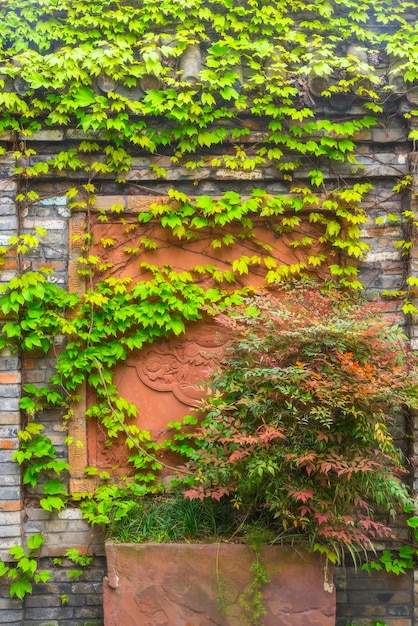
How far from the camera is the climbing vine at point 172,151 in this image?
413 centimetres

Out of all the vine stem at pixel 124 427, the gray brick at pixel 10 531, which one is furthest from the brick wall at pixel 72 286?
the vine stem at pixel 124 427

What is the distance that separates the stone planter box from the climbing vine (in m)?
0.51

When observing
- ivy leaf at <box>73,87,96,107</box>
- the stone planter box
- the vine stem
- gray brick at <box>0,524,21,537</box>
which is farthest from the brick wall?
the stone planter box

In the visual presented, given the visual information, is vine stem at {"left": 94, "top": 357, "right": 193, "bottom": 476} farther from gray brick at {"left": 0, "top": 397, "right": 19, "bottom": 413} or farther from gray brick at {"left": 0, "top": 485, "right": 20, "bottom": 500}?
gray brick at {"left": 0, "top": 485, "right": 20, "bottom": 500}

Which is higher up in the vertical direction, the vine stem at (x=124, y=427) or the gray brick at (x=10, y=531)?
the vine stem at (x=124, y=427)

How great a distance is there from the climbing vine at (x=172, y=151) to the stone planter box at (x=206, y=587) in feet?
1.69

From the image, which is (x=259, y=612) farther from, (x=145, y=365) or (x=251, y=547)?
(x=145, y=365)

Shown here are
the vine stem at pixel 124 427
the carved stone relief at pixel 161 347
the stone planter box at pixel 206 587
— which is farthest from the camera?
the carved stone relief at pixel 161 347

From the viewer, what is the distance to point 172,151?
4.36 meters

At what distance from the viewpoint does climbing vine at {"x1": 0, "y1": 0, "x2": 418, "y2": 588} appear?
4129 mm

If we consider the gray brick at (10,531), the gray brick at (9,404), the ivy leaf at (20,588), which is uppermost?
the gray brick at (9,404)

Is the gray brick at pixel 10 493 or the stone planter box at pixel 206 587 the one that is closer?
the stone planter box at pixel 206 587

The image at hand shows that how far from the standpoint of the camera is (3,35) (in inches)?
165

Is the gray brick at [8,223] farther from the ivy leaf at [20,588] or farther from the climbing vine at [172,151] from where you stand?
the ivy leaf at [20,588]
